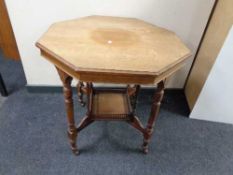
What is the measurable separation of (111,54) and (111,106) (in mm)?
542

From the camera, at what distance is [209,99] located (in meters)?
1.37

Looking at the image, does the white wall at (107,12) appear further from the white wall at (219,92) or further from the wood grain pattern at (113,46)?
the white wall at (219,92)

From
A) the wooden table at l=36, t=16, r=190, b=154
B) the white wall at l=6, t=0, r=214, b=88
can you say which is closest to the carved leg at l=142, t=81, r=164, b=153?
the wooden table at l=36, t=16, r=190, b=154

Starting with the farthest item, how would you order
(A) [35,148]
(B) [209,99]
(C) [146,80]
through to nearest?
(B) [209,99] → (A) [35,148] → (C) [146,80]

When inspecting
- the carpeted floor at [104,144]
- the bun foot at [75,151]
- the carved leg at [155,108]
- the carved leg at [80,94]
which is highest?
the carved leg at [155,108]

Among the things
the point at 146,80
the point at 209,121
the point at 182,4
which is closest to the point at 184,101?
the point at 209,121

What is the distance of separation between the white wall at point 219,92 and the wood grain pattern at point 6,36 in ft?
5.70

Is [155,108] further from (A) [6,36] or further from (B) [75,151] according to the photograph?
(A) [6,36]

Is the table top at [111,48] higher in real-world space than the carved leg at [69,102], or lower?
higher

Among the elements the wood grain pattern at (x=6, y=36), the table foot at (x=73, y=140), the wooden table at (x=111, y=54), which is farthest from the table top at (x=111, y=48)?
the wood grain pattern at (x=6, y=36)

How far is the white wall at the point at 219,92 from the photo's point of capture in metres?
1.16

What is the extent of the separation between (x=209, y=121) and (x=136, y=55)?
1011 mm

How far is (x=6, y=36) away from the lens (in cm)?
184

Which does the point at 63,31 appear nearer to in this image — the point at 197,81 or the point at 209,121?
the point at 197,81
